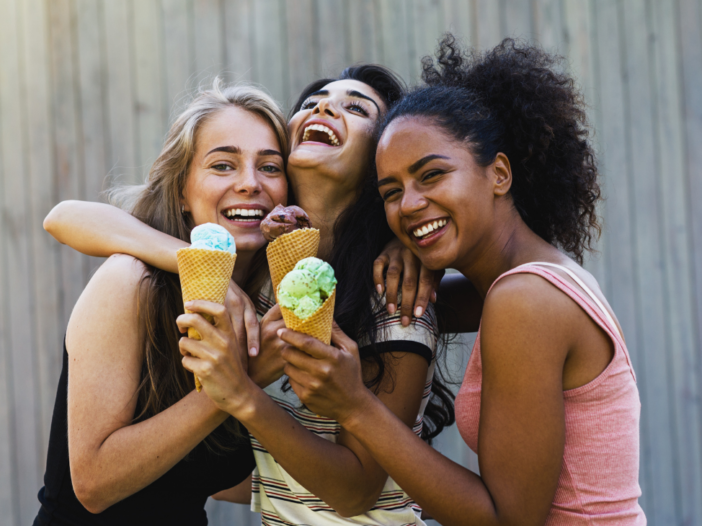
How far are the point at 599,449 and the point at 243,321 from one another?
4.04 feet

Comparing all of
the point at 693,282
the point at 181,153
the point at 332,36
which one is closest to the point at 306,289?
the point at 181,153

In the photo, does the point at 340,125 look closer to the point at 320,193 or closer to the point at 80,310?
the point at 320,193

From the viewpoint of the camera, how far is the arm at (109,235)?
2.13 meters

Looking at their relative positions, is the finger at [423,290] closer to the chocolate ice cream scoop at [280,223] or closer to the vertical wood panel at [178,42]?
the chocolate ice cream scoop at [280,223]

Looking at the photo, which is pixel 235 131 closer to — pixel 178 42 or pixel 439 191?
pixel 439 191

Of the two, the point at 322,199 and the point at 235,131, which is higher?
the point at 235,131

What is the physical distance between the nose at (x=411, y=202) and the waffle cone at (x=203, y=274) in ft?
2.08

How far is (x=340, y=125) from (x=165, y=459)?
1.56 meters

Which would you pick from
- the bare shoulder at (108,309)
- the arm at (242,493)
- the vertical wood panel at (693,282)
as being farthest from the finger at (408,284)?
the vertical wood panel at (693,282)

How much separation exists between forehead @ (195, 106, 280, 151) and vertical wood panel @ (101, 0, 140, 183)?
159cm

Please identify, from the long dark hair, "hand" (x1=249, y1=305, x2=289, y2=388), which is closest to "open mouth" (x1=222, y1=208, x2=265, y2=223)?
the long dark hair

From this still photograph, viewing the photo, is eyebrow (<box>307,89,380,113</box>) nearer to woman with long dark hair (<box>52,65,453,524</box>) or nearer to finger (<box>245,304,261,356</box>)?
woman with long dark hair (<box>52,65,453,524</box>)

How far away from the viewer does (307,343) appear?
1.67 metres

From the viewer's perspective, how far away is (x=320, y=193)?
263cm
